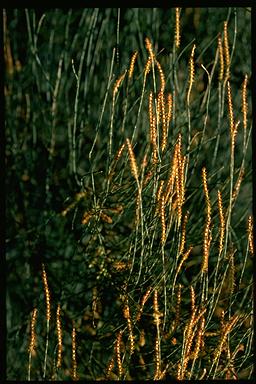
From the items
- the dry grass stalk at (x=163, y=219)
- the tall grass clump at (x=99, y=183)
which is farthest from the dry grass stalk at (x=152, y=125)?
the tall grass clump at (x=99, y=183)

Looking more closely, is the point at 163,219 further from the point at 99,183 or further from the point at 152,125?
the point at 99,183

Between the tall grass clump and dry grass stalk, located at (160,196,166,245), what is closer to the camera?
dry grass stalk, located at (160,196,166,245)

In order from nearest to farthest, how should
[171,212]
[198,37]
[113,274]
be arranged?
[171,212] < [113,274] < [198,37]

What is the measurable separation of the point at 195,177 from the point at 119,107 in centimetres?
26

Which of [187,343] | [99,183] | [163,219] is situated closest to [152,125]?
[163,219]

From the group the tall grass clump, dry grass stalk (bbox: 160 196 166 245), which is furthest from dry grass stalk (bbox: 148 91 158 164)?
the tall grass clump

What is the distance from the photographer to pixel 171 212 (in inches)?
39.1

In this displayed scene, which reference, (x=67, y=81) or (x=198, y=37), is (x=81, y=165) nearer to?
(x=67, y=81)

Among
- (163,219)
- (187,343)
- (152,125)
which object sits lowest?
(187,343)

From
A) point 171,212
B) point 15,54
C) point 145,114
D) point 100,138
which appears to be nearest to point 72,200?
point 100,138

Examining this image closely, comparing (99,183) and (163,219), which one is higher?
(163,219)

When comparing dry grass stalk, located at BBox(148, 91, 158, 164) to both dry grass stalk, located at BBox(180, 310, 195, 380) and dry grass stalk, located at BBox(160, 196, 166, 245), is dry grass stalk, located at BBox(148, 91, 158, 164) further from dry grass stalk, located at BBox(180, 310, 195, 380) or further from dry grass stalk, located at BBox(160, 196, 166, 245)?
dry grass stalk, located at BBox(180, 310, 195, 380)

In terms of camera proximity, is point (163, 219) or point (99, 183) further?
point (99, 183)

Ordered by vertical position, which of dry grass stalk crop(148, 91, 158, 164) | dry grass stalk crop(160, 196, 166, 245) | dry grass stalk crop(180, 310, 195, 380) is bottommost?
dry grass stalk crop(180, 310, 195, 380)
